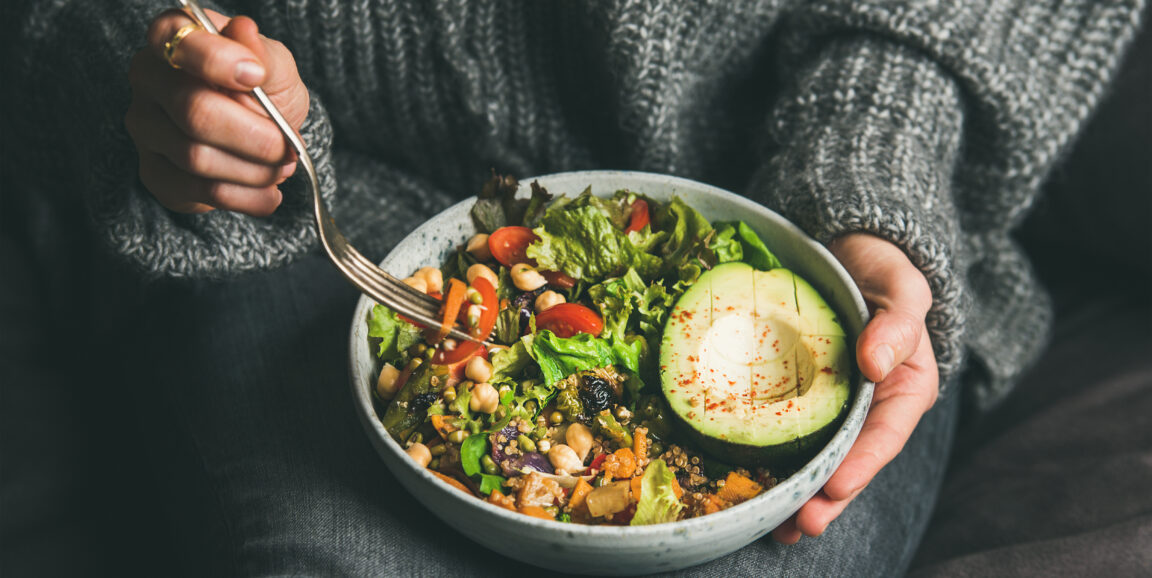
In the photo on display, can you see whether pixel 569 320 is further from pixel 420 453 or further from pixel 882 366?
pixel 882 366

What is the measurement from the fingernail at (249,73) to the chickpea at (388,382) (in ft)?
1.24

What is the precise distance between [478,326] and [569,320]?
0.40ft

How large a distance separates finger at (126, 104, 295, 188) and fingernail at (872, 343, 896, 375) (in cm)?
74

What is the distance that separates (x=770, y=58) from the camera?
1.66 meters

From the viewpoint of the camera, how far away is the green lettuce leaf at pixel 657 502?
0.93 m

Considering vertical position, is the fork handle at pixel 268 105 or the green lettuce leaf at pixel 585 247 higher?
the fork handle at pixel 268 105

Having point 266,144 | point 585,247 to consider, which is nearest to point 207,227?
point 266,144

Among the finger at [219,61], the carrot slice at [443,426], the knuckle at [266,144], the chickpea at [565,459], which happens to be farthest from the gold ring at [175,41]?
the chickpea at [565,459]

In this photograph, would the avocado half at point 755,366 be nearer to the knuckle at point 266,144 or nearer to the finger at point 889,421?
the finger at point 889,421

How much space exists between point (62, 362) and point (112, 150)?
76 cm

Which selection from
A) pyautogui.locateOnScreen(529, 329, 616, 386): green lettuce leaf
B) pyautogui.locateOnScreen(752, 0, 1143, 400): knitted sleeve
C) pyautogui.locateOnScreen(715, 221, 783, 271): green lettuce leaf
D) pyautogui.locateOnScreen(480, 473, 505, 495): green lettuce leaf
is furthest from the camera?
pyautogui.locateOnScreen(752, 0, 1143, 400): knitted sleeve

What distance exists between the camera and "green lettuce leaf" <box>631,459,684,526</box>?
0.93 m

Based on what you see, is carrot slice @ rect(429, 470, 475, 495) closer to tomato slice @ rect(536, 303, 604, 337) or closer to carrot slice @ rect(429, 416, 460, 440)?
carrot slice @ rect(429, 416, 460, 440)

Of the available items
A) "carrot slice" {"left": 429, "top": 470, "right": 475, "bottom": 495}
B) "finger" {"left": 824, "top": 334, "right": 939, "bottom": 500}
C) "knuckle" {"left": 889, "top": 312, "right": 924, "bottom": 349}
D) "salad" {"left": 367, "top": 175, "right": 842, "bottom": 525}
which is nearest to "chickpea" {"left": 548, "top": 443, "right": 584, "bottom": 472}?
"salad" {"left": 367, "top": 175, "right": 842, "bottom": 525}
